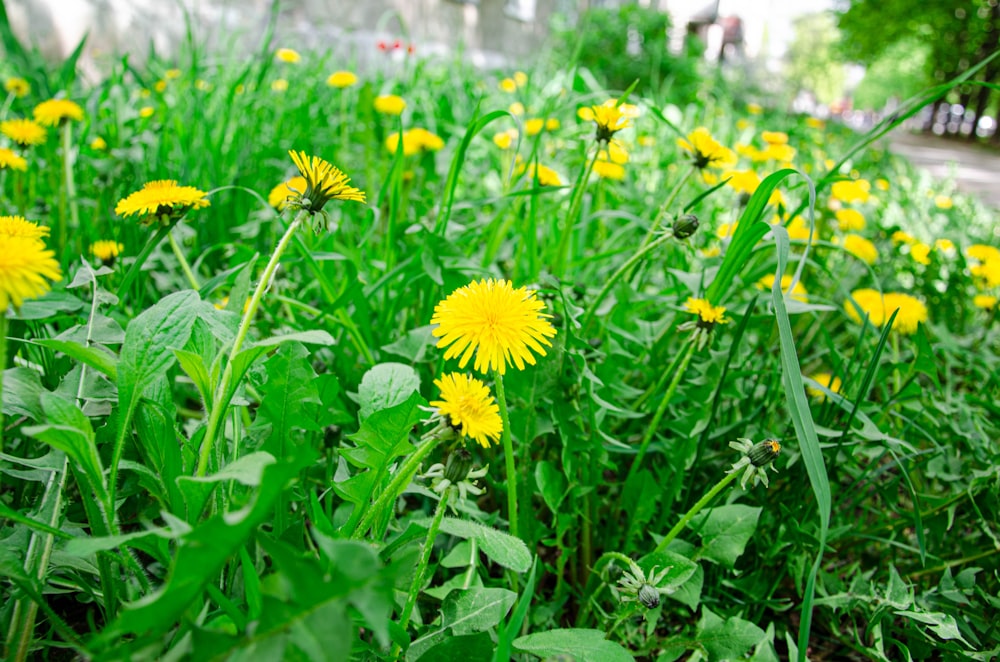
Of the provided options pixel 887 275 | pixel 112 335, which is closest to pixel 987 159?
pixel 887 275

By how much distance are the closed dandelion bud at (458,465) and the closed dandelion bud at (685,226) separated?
1.62 feet

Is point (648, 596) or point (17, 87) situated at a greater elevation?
point (17, 87)

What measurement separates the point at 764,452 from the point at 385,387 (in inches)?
15.9

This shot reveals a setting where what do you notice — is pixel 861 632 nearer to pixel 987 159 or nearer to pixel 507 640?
pixel 507 640

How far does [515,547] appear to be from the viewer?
0.59m

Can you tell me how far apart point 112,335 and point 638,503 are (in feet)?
2.20

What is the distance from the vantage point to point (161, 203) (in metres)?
0.73

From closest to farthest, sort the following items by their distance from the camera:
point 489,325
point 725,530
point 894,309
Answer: point 489,325 < point 725,530 < point 894,309

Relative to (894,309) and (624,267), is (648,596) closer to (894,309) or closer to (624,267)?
(624,267)

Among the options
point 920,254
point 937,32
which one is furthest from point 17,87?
point 937,32

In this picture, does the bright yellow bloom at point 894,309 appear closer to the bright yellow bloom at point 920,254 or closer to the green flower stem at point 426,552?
the bright yellow bloom at point 920,254

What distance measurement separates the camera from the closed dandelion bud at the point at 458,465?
524 millimetres

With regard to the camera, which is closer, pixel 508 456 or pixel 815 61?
pixel 508 456

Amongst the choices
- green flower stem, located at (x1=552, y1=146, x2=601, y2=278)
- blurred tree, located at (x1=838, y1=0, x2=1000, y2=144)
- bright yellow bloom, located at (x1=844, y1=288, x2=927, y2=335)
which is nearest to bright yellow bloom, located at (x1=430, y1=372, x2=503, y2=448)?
green flower stem, located at (x1=552, y1=146, x2=601, y2=278)
